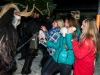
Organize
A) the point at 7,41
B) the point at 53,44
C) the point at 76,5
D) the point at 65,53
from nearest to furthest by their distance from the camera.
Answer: the point at 7,41, the point at 65,53, the point at 53,44, the point at 76,5

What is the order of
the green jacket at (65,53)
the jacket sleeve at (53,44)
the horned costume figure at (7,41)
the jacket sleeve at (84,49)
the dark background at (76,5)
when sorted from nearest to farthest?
the horned costume figure at (7,41), the jacket sleeve at (84,49), the green jacket at (65,53), the jacket sleeve at (53,44), the dark background at (76,5)

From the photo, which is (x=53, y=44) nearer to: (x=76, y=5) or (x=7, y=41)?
(x=7, y=41)

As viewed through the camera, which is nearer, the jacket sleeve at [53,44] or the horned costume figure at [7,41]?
the horned costume figure at [7,41]

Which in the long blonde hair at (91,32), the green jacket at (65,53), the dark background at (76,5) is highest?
the long blonde hair at (91,32)

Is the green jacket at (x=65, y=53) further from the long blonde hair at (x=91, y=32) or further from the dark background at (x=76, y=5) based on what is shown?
the dark background at (x=76, y=5)

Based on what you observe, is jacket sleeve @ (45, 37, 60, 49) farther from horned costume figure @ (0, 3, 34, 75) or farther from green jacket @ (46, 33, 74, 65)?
horned costume figure @ (0, 3, 34, 75)

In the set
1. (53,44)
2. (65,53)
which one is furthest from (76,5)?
(65,53)

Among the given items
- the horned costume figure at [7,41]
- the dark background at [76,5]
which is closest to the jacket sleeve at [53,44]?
the horned costume figure at [7,41]

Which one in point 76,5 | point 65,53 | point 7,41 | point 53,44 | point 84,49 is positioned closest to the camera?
point 7,41

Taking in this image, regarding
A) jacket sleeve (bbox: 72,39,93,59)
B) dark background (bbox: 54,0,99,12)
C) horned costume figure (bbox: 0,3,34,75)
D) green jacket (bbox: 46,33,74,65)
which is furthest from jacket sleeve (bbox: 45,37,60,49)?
dark background (bbox: 54,0,99,12)

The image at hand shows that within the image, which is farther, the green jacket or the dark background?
the dark background

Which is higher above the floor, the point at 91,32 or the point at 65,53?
the point at 91,32

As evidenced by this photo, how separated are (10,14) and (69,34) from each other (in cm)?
175

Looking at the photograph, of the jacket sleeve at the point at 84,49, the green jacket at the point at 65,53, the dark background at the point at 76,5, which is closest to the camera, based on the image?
the jacket sleeve at the point at 84,49
